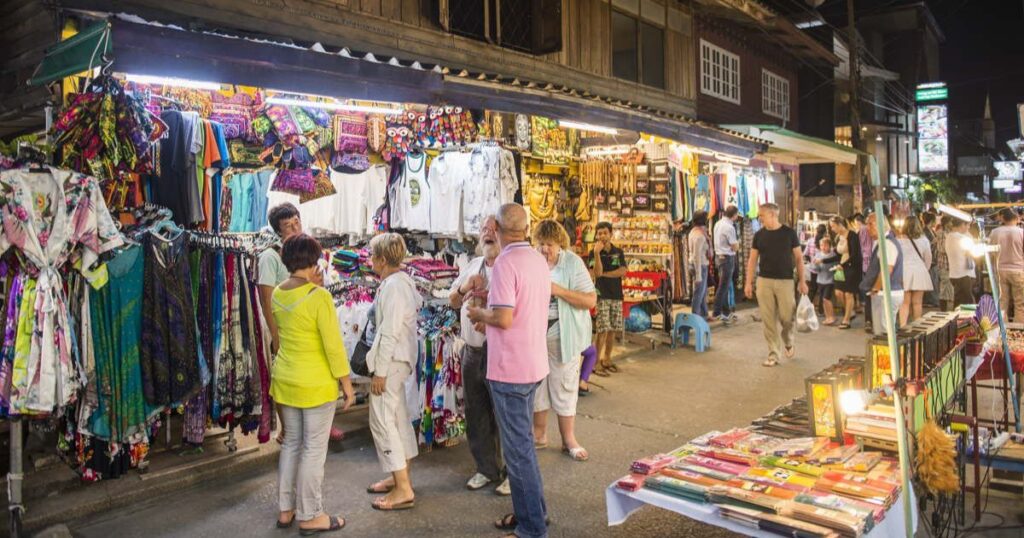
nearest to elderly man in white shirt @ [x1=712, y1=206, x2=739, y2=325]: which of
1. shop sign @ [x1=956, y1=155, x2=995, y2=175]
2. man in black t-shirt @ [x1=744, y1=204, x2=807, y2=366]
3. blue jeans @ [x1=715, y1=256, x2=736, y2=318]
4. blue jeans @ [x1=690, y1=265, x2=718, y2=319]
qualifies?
blue jeans @ [x1=715, y1=256, x2=736, y2=318]

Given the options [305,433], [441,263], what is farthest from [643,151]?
[305,433]

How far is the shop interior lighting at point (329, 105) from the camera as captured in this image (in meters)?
7.02

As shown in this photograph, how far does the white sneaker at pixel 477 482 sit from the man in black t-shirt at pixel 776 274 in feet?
18.8

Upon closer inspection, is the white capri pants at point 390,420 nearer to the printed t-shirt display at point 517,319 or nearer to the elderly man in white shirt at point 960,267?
the printed t-shirt display at point 517,319

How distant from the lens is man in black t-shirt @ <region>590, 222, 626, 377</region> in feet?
29.2

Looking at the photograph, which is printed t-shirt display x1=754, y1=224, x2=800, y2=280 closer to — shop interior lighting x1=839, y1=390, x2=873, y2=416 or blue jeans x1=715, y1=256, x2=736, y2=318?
blue jeans x1=715, y1=256, x2=736, y2=318

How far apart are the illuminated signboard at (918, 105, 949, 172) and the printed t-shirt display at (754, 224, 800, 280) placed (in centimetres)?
3250

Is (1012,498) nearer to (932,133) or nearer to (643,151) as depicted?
(643,151)

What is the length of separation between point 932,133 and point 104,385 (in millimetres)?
40574

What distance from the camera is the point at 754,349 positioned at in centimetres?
1073

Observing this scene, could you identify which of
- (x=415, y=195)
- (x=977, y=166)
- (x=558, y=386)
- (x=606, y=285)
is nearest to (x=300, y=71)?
(x=415, y=195)

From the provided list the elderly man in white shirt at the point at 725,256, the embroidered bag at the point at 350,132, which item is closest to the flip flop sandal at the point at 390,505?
the embroidered bag at the point at 350,132

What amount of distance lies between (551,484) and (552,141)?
18.6ft

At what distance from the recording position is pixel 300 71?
5.91 meters
